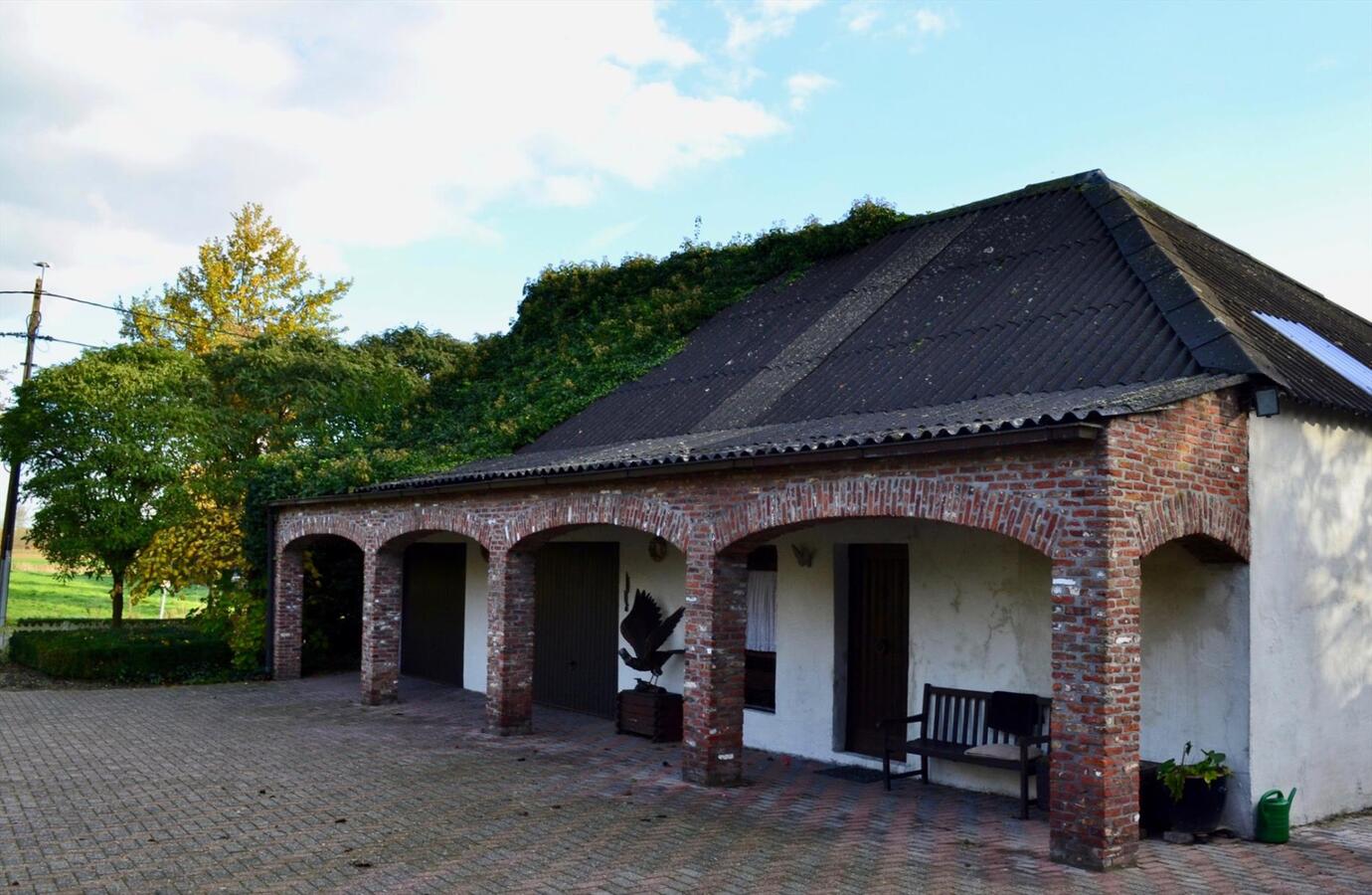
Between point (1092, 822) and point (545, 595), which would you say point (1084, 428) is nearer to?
point (1092, 822)

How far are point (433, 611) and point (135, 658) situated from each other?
465 centimetres

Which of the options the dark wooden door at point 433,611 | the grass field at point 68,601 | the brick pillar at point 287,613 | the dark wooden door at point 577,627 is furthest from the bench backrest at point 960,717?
the grass field at point 68,601

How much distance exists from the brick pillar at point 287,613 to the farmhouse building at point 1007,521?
9.84 feet

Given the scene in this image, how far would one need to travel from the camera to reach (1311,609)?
8.40 meters

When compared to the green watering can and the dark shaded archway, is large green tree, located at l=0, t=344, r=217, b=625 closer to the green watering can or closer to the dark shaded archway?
the dark shaded archway

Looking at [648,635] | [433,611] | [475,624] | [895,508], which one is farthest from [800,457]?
[433,611]

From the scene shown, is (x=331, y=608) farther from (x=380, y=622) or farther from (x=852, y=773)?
(x=852, y=773)

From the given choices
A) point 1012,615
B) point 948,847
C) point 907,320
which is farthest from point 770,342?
point 948,847

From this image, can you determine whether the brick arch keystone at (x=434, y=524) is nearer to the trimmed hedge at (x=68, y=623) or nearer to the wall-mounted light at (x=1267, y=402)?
the wall-mounted light at (x=1267, y=402)

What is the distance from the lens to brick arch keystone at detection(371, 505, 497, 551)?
12320 mm

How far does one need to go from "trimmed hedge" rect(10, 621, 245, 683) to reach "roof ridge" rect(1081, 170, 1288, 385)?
563 inches

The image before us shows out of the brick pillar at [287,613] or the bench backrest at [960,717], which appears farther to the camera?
the brick pillar at [287,613]

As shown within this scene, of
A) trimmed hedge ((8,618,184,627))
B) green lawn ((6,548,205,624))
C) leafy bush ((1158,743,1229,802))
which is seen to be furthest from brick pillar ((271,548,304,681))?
green lawn ((6,548,205,624))

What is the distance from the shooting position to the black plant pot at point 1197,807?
297 inches
